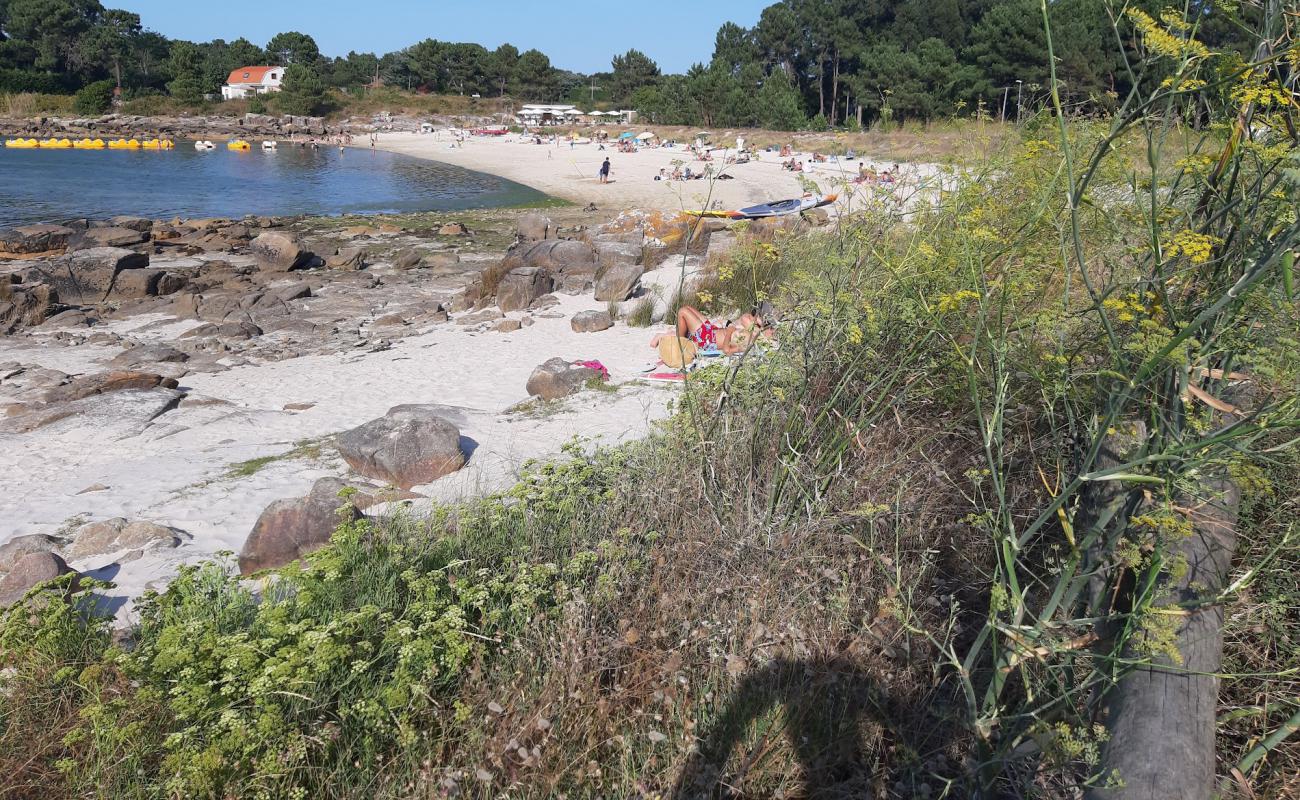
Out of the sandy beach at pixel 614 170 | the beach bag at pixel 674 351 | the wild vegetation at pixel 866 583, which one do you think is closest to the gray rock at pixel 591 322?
the beach bag at pixel 674 351

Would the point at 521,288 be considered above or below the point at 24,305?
above

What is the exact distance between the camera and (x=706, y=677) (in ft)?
9.94

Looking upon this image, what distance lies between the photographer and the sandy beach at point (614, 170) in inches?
1065

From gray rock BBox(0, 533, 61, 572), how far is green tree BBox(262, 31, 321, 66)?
108 m

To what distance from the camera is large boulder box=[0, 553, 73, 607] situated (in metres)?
4.24

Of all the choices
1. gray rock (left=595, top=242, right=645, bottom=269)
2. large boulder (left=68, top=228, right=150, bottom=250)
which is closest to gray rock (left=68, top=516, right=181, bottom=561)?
gray rock (left=595, top=242, right=645, bottom=269)

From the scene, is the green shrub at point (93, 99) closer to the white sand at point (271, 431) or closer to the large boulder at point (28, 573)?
the white sand at point (271, 431)

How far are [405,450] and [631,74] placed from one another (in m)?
83.2

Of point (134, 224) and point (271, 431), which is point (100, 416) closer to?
point (271, 431)

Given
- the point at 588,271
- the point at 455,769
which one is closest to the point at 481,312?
the point at 588,271

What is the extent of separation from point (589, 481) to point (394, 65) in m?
111

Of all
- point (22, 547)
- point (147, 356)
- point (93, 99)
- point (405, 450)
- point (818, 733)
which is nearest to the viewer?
point (818, 733)

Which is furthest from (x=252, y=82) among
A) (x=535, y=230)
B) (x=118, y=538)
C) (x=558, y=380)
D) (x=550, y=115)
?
(x=118, y=538)

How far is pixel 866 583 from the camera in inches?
133
